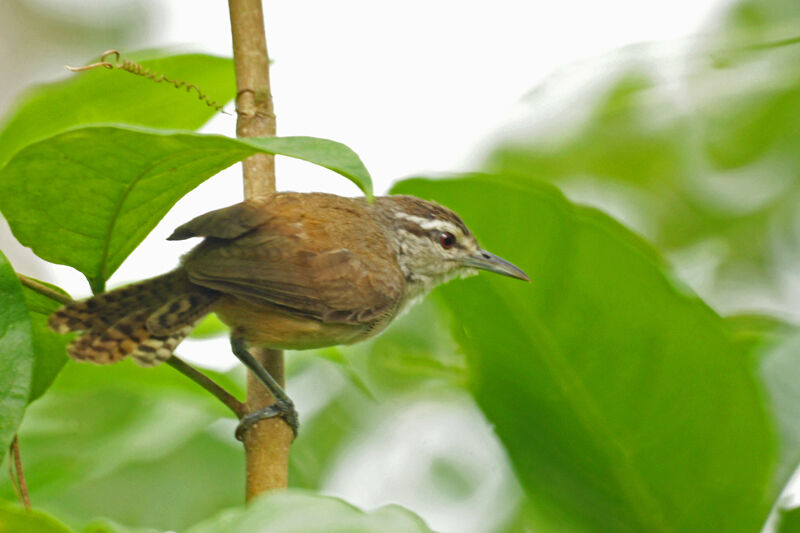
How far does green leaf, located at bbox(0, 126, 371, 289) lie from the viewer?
180cm

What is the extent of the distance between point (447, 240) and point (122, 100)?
85.4 inches

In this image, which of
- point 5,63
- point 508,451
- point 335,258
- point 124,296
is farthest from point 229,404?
point 5,63

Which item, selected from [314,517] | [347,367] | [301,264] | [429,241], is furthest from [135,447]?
[429,241]

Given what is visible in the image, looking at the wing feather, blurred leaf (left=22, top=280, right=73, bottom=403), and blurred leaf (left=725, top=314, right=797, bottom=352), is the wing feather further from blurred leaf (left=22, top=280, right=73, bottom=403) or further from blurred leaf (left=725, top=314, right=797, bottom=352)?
blurred leaf (left=725, top=314, right=797, bottom=352)

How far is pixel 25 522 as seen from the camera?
A: 1600mm

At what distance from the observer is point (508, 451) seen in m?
2.19

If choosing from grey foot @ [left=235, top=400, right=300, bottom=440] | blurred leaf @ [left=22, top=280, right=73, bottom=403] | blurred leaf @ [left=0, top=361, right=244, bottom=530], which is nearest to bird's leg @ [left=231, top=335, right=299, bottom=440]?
grey foot @ [left=235, top=400, right=300, bottom=440]

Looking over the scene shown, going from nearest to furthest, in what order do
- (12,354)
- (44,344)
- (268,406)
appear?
(12,354), (44,344), (268,406)

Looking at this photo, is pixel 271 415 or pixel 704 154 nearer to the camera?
pixel 271 415

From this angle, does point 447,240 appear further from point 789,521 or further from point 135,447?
point 789,521

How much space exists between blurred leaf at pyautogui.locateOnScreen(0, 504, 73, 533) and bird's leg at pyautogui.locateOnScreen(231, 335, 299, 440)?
0.70 metres

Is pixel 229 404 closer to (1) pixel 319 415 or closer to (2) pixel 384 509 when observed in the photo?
(2) pixel 384 509

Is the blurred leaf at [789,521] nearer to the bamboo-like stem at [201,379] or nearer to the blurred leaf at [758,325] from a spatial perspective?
the blurred leaf at [758,325]

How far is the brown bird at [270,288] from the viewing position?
283 centimetres
